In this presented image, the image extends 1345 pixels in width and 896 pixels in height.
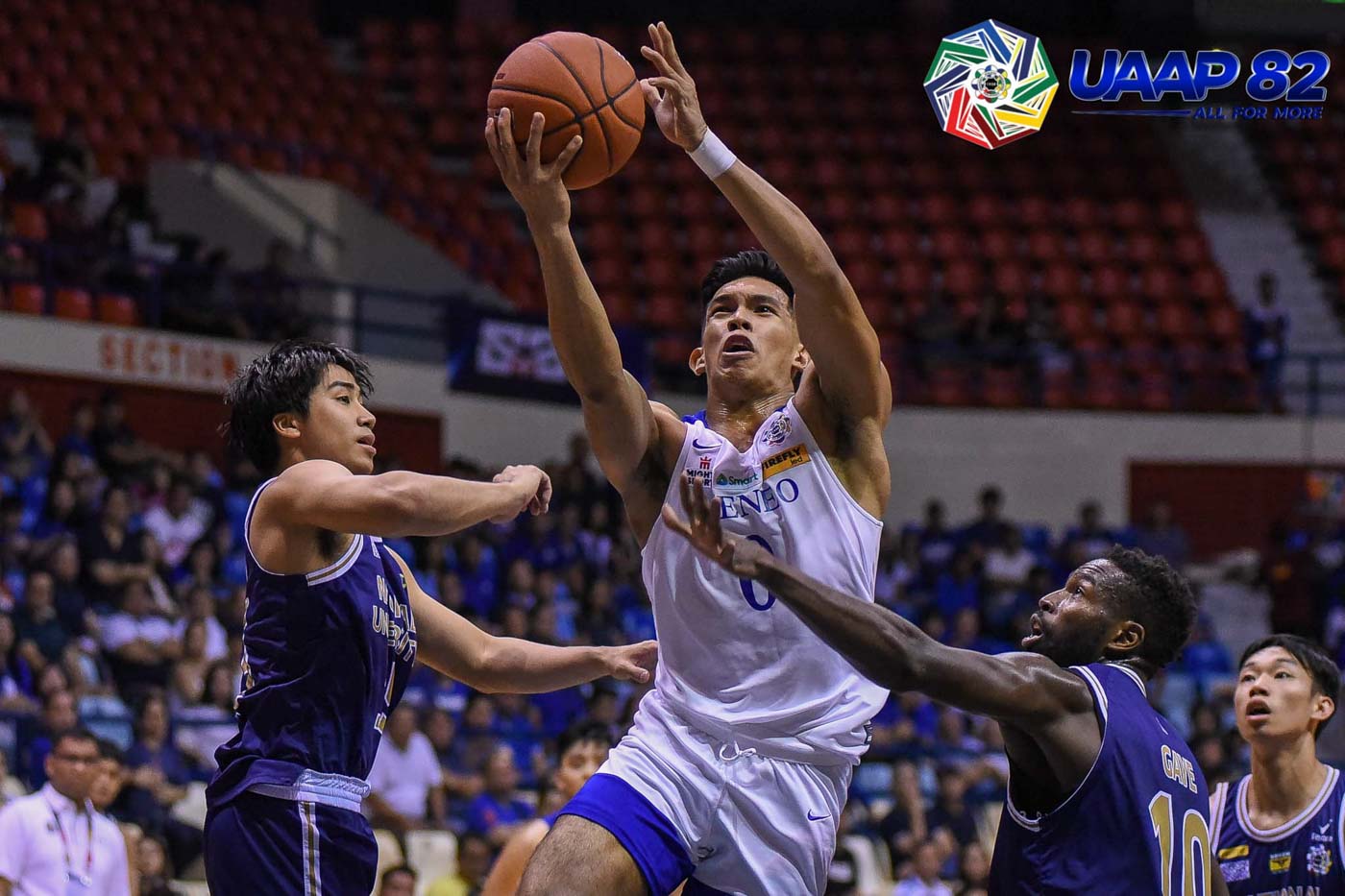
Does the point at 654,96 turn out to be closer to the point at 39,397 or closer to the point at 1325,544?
the point at 39,397

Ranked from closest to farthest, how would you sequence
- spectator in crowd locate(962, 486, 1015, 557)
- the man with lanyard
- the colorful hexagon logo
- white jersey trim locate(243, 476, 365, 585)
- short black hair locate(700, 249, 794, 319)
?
white jersey trim locate(243, 476, 365, 585) → short black hair locate(700, 249, 794, 319) → the man with lanyard → the colorful hexagon logo → spectator in crowd locate(962, 486, 1015, 557)

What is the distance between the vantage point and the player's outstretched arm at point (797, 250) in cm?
461

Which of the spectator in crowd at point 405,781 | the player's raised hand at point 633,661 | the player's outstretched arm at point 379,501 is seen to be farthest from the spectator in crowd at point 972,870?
the player's outstretched arm at point 379,501

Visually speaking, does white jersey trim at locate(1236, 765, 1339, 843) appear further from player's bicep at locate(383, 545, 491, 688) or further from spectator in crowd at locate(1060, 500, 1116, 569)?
spectator in crowd at locate(1060, 500, 1116, 569)

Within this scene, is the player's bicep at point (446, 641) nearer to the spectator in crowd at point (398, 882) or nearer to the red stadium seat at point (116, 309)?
the spectator in crowd at point (398, 882)

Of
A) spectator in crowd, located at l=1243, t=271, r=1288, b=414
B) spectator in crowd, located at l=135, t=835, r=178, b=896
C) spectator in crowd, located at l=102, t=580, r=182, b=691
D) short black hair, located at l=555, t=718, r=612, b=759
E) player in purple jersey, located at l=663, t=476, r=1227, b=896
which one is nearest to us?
player in purple jersey, located at l=663, t=476, r=1227, b=896

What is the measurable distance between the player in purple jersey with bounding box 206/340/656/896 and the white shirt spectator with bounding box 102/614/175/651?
683 cm

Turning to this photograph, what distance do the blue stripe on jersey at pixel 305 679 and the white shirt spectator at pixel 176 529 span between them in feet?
26.9

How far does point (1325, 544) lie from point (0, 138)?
1376 cm

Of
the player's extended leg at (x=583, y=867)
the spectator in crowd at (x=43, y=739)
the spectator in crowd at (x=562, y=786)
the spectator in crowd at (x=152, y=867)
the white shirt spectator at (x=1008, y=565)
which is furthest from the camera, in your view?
the white shirt spectator at (x=1008, y=565)

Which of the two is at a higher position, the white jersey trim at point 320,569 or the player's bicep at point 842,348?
the player's bicep at point 842,348

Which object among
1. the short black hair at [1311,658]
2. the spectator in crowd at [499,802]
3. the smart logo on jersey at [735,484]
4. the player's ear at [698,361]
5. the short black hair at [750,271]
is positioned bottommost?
the spectator in crowd at [499,802]

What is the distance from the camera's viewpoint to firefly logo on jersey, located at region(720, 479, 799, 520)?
15.6ft

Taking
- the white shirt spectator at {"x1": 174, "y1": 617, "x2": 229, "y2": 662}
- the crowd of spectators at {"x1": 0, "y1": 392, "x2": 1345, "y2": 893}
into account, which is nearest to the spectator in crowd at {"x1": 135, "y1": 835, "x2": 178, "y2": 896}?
the crowd of spectators at {"x1": 0, "y1": 392, "x2": 1345, "y2": 893}
